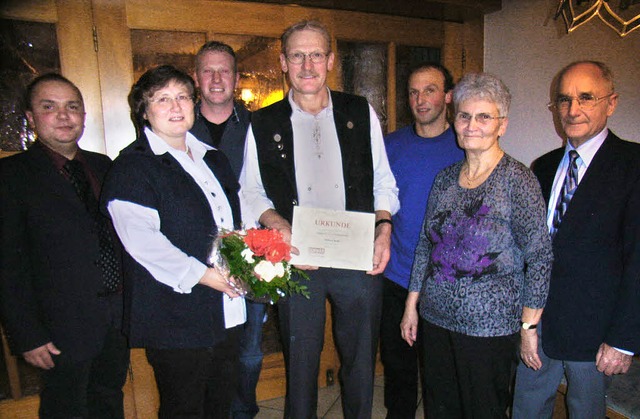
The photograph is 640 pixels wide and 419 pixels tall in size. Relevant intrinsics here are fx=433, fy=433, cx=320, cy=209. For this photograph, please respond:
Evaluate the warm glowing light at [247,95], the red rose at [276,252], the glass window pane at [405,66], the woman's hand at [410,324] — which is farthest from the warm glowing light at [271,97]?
the woman's hand at [410,324]

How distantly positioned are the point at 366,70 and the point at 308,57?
1.17 meters

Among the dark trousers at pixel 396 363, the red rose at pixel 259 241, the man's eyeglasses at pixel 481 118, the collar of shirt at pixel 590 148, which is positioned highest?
the man's eyeglasses at pixel 481 118

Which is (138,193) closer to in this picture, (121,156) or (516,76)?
(121,156)

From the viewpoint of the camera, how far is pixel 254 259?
1.47m

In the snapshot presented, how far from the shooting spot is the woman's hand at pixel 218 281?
1510mm

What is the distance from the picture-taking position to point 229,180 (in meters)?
1.76

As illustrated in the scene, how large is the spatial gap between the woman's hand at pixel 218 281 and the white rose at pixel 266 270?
Answer: 14 centimetres

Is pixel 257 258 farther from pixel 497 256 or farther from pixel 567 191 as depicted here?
pixel 567 191

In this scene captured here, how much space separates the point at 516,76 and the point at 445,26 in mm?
591

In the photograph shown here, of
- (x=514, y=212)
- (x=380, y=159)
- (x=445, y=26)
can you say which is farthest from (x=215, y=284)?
(x=445, y=26)

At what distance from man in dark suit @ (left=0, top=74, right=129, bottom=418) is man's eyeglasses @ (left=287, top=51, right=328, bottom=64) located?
96cm

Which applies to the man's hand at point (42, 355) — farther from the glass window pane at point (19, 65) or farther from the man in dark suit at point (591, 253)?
the man in dark suit at point (591, 253)

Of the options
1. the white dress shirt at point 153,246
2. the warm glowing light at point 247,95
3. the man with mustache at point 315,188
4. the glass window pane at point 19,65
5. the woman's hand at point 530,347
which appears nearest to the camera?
the white dress shirt at point 153,246

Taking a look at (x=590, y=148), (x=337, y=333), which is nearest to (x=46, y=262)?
(x=337, y=333)
